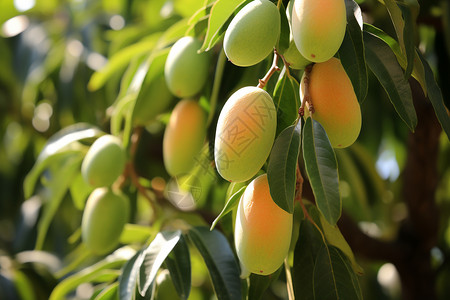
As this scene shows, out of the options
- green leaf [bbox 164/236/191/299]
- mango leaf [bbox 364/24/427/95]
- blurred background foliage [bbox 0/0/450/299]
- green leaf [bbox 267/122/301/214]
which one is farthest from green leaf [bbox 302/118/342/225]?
blurred background foliage [bbox 0/0/450/299]

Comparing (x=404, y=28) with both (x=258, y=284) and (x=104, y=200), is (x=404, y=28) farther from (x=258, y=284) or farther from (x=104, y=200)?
(x=104, y=200)

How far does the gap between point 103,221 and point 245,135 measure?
0.34 metres

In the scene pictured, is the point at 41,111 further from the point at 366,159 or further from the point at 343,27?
the point at 343,27

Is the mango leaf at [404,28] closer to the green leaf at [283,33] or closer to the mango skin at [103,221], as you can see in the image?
the green leaf at [283,33]

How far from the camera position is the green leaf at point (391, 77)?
53cm

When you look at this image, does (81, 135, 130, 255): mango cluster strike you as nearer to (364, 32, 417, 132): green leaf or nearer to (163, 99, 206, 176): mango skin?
(163, 99, 206, 176): mango skin

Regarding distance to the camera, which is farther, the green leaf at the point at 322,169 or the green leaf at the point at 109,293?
the green leaf at the point at 109,293

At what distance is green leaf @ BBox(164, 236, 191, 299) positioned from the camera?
0.63 m

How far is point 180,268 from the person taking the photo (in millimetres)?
646

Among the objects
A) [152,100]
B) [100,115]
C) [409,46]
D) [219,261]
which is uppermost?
[409,46]

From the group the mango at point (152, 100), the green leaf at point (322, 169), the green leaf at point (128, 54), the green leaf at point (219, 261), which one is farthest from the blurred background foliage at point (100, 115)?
the green leaf at point (322, 169)

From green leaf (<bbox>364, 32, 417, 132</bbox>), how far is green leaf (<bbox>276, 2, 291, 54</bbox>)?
0.24 feet

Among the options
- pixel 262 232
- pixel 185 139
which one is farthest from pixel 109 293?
pixel 262 232

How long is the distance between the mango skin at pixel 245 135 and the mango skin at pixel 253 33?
32 millimetres
